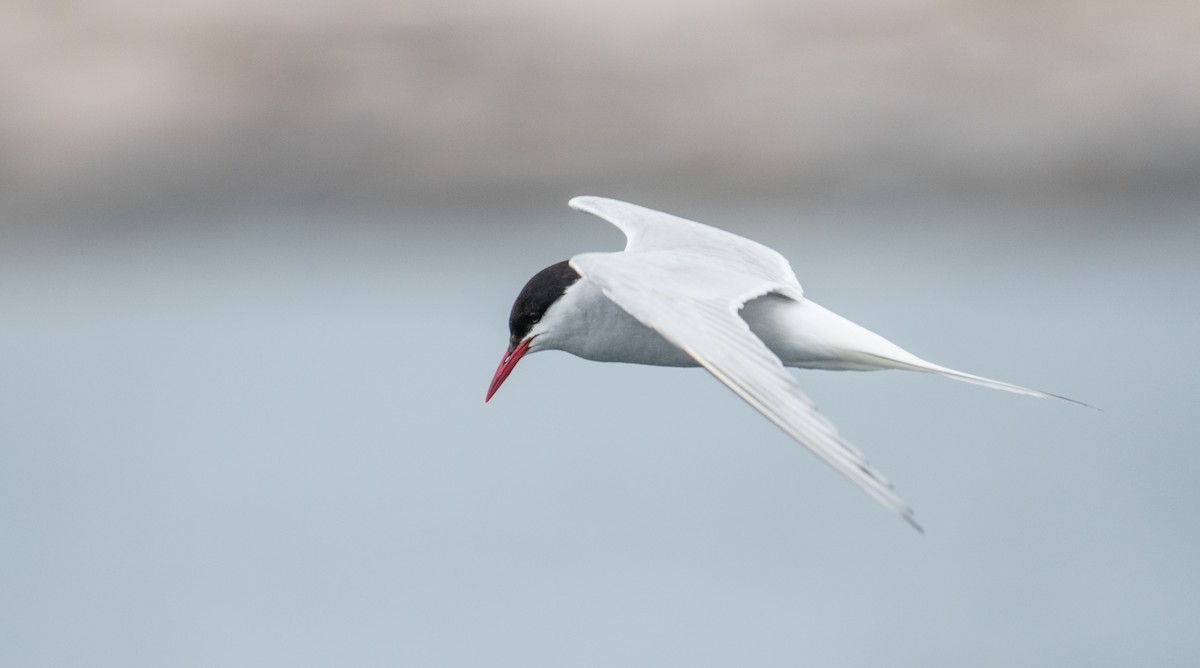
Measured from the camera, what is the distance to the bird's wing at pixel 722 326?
Answer: 2604mm

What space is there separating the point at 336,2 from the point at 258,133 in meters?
1.29

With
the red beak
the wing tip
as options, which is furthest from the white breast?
the wing tip

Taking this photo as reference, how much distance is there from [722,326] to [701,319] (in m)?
0.05

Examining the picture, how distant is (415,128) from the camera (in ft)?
42.1

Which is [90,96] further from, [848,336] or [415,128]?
[848,336]

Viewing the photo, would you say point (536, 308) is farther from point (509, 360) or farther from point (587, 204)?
point (587, 204)

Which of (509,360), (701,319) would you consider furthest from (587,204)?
(701,319)

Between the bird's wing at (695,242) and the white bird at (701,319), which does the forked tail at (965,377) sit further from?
the bird's wing at (695,242)

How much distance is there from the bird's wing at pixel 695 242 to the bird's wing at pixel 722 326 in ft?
0.47

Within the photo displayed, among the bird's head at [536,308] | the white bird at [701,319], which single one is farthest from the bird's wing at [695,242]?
the bird's head at [536,308]

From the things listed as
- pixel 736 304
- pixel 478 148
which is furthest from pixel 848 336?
pixel 478 148

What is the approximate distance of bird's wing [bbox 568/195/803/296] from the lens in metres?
4.34

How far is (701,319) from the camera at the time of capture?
129 inches

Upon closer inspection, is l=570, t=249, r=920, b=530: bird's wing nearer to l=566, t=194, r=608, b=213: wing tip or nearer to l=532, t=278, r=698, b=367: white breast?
l=532, t=278, r=698, b=367: white breast
